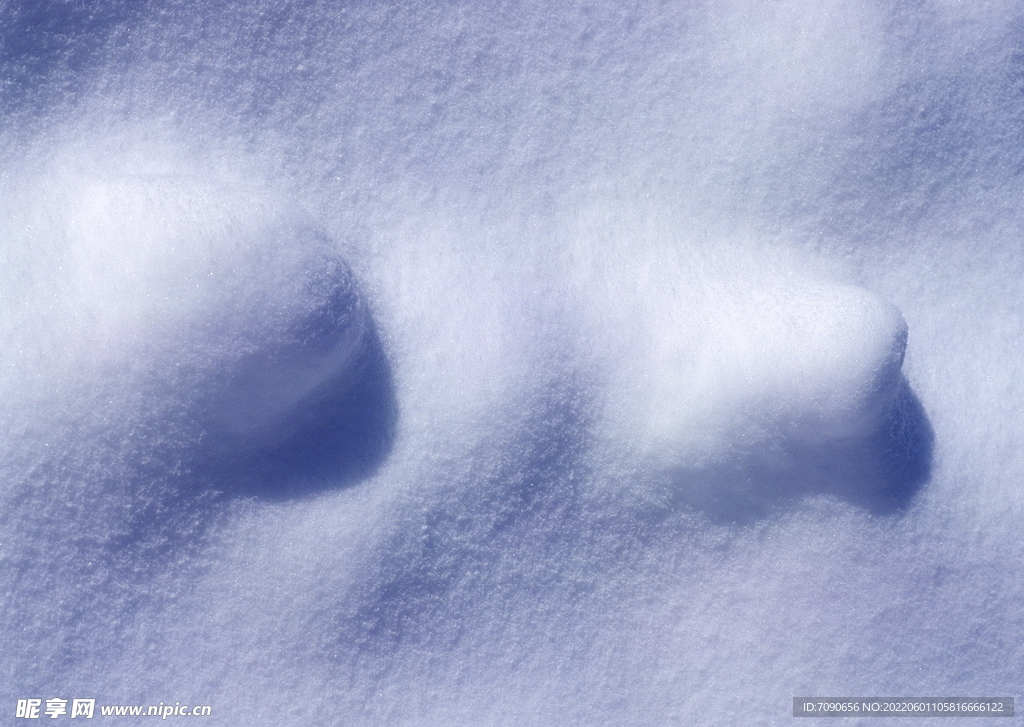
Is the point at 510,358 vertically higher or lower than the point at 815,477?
higher

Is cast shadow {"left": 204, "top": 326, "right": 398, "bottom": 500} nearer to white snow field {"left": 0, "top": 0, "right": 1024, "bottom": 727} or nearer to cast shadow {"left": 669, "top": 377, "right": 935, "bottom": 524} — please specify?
white snow field {"left": 0, "top": 0, "right": 1024, "bottom": 727}

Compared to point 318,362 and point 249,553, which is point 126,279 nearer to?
point 318,362

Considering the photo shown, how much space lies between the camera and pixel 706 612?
1012 millimetres

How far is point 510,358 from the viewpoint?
965 mm

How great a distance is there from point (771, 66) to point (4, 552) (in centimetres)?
113

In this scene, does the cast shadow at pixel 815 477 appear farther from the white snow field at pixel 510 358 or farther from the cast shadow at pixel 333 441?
the cast shadow at pixel 333 441

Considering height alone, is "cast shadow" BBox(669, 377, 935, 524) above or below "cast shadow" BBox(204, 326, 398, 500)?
below

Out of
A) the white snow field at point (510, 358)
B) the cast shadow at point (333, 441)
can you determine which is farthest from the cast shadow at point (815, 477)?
the cast shadow at point (333, 441)

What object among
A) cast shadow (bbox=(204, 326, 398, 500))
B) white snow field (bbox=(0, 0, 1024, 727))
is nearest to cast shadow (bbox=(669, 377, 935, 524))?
white snow field (bbox=(0, 0, 1024, 727))

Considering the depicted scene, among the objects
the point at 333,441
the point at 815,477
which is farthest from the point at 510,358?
the point at 815,477

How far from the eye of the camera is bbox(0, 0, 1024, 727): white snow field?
3.04ft

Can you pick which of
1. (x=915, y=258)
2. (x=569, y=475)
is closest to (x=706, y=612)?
(x=569, y=475)

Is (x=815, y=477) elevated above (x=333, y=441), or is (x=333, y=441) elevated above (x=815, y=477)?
(x=333, y=441)

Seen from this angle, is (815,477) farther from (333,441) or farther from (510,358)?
(333,441)
